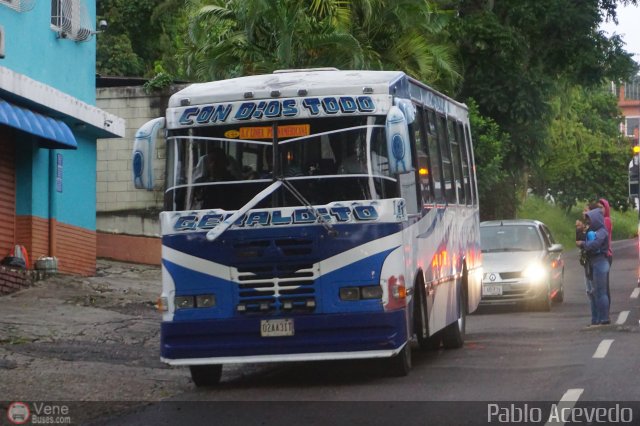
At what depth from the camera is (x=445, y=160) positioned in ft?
53.5

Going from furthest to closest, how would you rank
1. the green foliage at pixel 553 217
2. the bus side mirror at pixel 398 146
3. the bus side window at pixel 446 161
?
the green foliage at pixel 553 217, the bus side window at pixel 446 161, the bus side mirror at pixel 398 146

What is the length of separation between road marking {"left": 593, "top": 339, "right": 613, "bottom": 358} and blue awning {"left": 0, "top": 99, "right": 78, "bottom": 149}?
9.57 meters

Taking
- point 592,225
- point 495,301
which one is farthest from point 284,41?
point 592,225

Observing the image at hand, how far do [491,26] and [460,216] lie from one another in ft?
71.9

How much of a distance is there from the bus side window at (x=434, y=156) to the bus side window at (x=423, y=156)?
0.62 feet

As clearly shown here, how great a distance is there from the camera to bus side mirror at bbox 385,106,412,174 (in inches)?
491

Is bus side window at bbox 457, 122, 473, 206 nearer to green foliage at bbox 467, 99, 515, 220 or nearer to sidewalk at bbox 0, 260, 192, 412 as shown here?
sidewalk at bbox 0, 260, 192, 412

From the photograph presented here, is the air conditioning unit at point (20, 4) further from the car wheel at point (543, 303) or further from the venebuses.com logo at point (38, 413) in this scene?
the venebuses.com logo at point (38, 413)

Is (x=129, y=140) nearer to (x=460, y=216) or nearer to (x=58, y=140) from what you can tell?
(x=58, y=140)

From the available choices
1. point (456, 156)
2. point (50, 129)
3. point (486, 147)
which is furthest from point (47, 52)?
point (486, 147)

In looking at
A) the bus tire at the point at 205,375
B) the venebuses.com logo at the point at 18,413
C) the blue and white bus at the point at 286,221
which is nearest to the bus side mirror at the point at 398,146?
the blue and white bus at the point at 286,221

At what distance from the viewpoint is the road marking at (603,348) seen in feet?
48.9

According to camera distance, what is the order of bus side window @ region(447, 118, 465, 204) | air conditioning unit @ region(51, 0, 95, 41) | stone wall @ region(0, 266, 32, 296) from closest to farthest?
bus side window @ region(447, 118, 465, 204), stone wall @ region(0, 266, 32, 296), air conditioning unit @ region(51, 0, 95, 41)

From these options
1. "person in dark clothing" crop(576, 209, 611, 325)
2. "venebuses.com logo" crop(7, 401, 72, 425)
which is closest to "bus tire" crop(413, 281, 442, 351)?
"venebuses.com logo" crop(7, 401, 72, 425)
